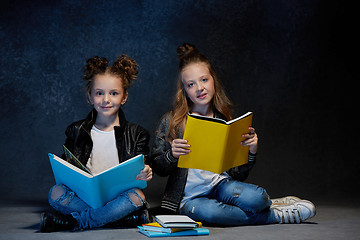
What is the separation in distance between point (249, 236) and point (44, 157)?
7.56 ft

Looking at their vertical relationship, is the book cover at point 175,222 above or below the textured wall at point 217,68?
below

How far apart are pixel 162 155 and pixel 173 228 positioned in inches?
20.8

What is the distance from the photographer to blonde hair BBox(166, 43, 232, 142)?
9.61 feet

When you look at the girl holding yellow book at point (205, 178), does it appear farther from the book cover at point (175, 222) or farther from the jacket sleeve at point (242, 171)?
the book cover at point (175, 222)

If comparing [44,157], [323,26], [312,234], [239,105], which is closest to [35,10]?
[44,157]

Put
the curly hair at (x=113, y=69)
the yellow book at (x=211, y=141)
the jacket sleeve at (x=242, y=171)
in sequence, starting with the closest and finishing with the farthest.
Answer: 1. the yellow book at (x=211, y=141)
2. the jacket sleeve at (x=242, y=171)
3. the curly hair at (x=113, y=69)

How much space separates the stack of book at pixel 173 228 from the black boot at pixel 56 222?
0.39 m

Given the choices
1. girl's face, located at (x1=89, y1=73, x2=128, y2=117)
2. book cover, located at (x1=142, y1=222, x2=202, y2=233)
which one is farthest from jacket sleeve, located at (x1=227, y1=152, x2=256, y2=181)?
girl's face, located at (x1=89, y1=73, x2=128, y2=117)

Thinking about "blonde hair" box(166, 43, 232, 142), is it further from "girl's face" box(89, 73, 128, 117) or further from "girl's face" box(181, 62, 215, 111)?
"girl's face" box(89, 73, 128, 117)

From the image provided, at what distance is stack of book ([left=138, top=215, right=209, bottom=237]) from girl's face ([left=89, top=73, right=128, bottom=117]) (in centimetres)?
80

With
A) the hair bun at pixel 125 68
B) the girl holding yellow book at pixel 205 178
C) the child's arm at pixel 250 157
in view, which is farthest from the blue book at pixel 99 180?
the hair bun at pixel 125 68

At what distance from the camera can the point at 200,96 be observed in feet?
9.43

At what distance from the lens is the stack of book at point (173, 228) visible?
2355mm

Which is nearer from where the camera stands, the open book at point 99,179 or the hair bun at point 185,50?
the open book at point 99,179
